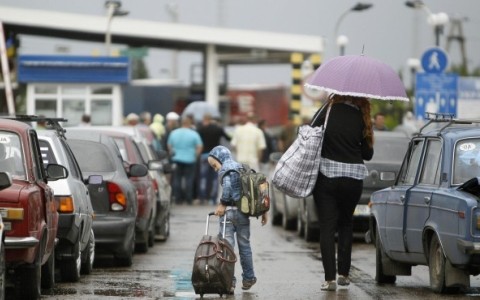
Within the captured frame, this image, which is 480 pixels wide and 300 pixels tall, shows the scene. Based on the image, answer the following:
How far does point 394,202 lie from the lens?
46.6 feet

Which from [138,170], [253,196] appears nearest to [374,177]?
[138,170]

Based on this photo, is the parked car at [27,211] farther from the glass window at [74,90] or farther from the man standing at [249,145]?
the glass window at [74,90]

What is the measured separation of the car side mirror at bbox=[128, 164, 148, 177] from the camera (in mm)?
17172

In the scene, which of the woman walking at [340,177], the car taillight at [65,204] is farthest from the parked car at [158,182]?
the woman walking at [340,177]

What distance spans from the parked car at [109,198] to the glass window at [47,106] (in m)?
26.4

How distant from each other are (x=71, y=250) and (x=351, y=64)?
10.0 feet

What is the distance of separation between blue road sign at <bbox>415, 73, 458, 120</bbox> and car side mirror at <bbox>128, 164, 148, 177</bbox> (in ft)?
56.8

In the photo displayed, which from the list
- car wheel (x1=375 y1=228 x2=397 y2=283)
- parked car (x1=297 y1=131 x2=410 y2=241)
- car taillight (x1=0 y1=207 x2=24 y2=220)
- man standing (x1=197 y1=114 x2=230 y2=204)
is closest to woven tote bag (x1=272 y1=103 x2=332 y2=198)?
car wheel (x1=375 y1=228 x2=397 y2=283)

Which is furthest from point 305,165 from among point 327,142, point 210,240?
point 210,240

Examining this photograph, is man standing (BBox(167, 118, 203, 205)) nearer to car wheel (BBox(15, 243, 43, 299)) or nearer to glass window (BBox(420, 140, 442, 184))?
glass window (BBox(420, 140, 442, 184))

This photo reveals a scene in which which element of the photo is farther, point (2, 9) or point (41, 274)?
point (2, 9)

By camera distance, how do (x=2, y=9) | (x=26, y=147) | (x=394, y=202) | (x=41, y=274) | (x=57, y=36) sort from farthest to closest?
(x=57, y=36) → (x=2, y=9) → (x=394, y=202) → (x=41, y=274) → (x=26, y=147)

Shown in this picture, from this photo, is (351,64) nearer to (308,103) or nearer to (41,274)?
(41,274)

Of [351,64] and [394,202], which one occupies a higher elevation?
[351,64]
